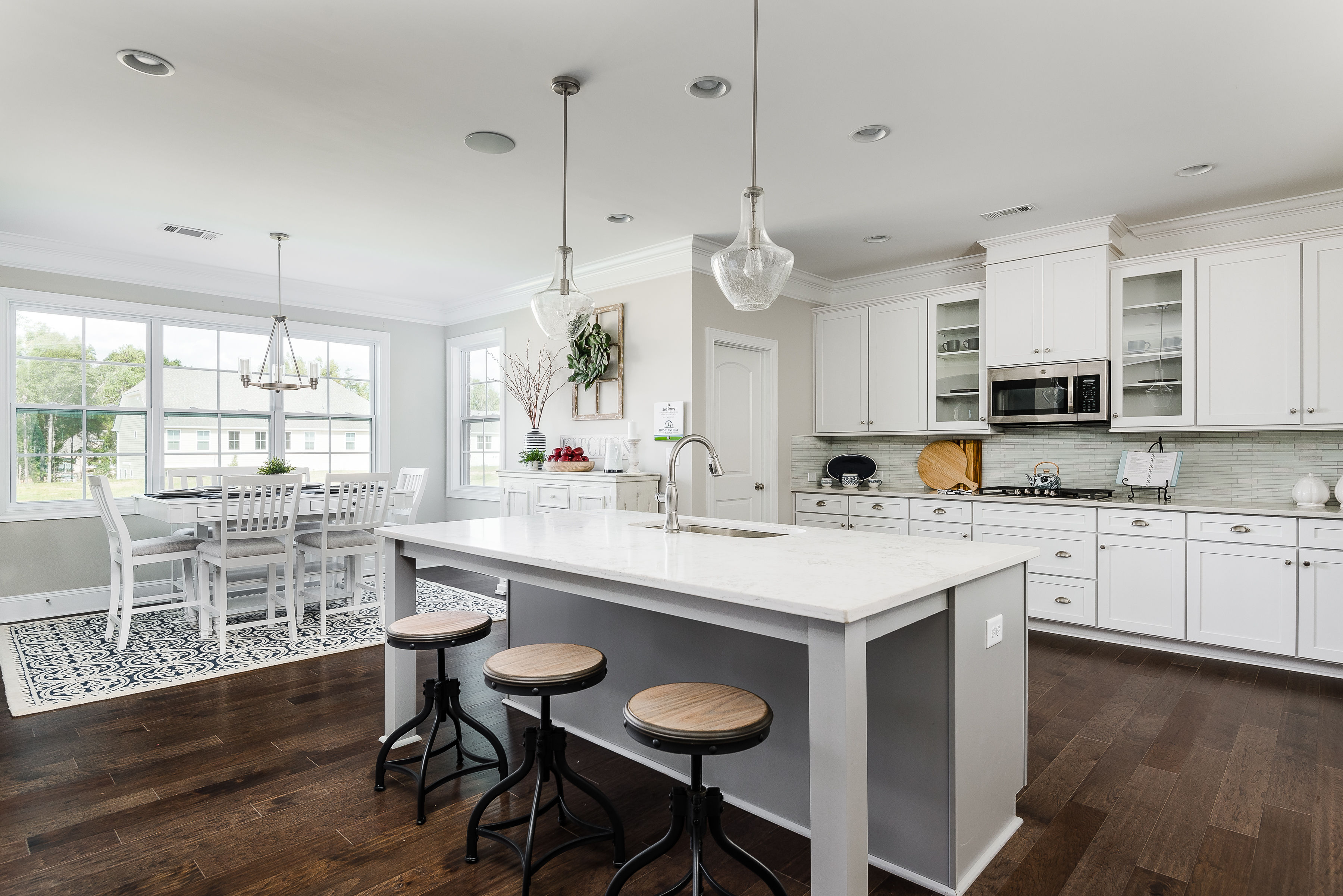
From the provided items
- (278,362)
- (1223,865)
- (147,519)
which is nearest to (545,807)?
(1223,865)

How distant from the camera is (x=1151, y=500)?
444 cm

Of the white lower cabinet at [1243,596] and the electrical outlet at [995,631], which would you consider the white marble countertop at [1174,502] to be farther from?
the electrical outlet at [995,631]

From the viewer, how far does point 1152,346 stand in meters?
4.27

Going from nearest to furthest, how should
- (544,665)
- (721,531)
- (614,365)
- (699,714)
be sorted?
(699,714)
(544,665)
(721,531)
(614,365)

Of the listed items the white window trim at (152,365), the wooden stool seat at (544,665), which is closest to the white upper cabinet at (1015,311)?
the wooden stool seat at (544,665)

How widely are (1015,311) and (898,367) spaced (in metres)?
0.97

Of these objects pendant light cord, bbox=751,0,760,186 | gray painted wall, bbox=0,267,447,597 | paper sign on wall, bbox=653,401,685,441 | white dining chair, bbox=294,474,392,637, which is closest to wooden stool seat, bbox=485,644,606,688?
pendant light cord, bbox=751,0,760,186

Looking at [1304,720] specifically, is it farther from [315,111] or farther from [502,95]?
[315,111]

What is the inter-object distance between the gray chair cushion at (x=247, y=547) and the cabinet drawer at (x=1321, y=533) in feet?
18.7

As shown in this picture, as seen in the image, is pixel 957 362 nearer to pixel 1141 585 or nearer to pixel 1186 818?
pixel 1141 585

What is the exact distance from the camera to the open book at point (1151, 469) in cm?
428

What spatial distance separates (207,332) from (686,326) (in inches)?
154

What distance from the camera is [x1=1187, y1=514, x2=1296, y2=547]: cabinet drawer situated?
3.66m

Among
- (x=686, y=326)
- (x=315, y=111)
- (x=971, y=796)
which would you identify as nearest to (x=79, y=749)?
(x=315, y=111)
